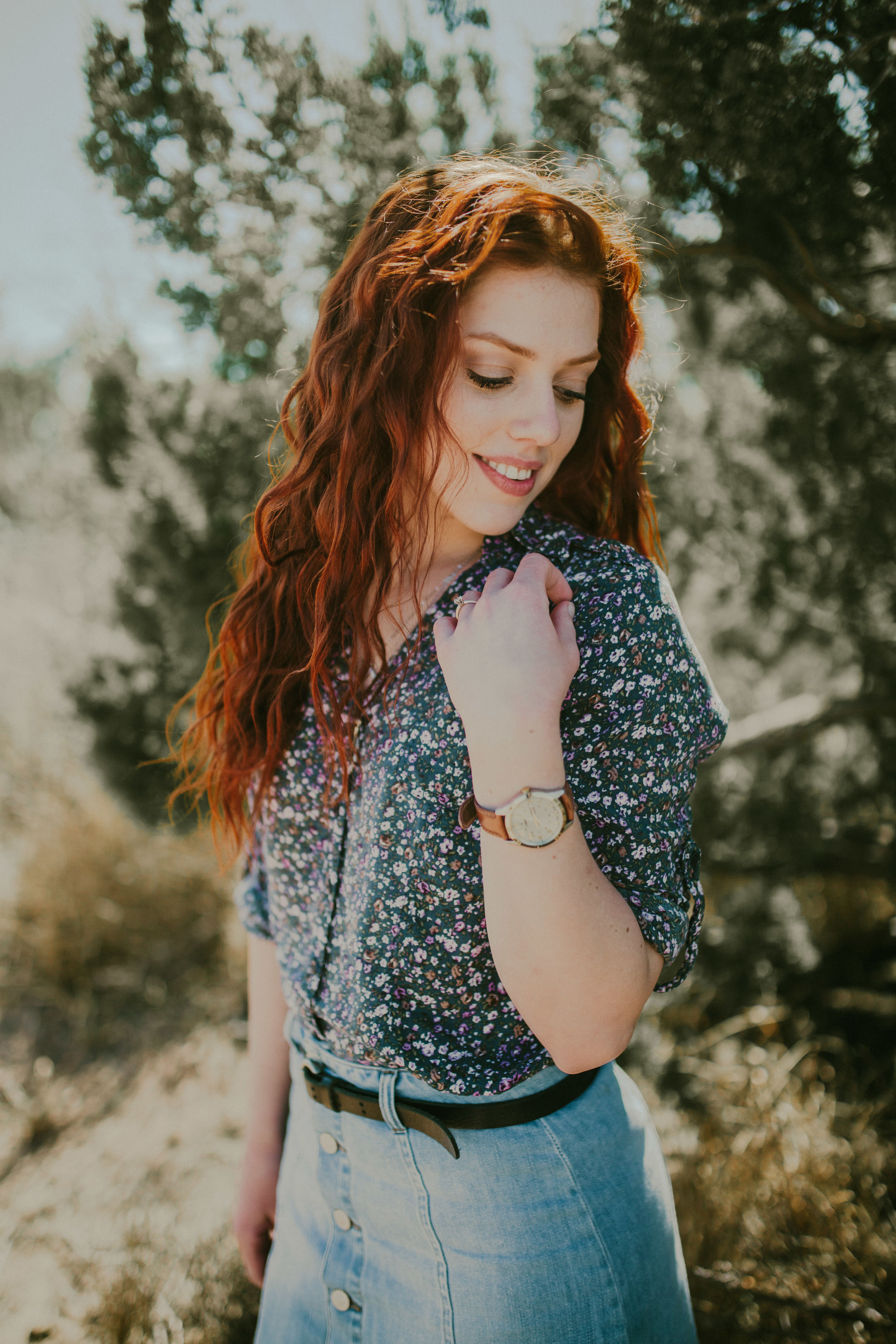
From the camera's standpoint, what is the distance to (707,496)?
9.20 ft

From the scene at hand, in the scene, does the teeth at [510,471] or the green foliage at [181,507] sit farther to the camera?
the green foliage at [181,507]

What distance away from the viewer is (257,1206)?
1.54m

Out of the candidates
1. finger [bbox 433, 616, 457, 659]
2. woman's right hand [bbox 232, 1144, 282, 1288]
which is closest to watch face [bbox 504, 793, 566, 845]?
finger [bbox 433, 616, 457, 659]

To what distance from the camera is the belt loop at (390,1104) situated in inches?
44.3

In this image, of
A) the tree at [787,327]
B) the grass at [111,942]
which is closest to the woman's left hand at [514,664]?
the tree at [787,327]

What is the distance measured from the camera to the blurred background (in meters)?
1.71

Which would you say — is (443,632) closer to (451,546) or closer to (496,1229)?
(451,546)

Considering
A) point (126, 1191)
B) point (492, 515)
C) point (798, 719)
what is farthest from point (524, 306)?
point (126, 1191)

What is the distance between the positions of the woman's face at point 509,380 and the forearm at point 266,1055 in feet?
3.23

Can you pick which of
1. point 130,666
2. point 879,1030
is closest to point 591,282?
point 130,666

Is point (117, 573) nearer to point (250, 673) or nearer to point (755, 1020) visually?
point (250, 673)

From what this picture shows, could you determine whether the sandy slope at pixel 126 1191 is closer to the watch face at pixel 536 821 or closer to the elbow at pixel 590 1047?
the elbow at pixel 590 1047

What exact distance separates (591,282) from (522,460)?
31 cm

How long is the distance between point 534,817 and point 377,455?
2.33 feet
